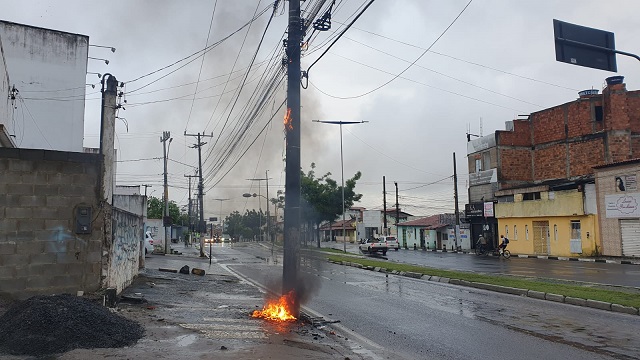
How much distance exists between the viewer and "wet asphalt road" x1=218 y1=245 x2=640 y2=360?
7.53 meters

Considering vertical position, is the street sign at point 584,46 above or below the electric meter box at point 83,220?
above

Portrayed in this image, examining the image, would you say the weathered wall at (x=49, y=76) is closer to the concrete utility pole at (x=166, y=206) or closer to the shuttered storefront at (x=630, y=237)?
the concrete utility pole at (x=166, y=206)

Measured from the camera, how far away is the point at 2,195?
994 cm

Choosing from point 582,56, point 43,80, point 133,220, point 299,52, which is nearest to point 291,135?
point 299,52

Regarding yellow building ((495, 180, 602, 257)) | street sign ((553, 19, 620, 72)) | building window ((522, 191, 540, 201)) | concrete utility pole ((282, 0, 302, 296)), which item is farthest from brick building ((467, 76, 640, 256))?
concrete utility pole ((282, 0, 302, 296))

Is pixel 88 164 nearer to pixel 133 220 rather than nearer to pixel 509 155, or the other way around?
pixel 133 220

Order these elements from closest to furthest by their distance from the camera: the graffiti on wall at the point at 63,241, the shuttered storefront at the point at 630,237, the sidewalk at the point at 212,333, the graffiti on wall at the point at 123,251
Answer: the sidewalk at the point at 212,333, the graffiti on wall at the point at 63,241, the graffiti on wall at the point at 123,251, the shuttered storefront at the point at 630,237

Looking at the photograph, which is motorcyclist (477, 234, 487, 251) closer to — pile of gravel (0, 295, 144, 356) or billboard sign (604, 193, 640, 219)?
billboard sign (604, 193, 640, 219)

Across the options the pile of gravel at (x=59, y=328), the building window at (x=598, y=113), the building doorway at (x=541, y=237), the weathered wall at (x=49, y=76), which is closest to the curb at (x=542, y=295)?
the pile of gravel at (x=59, y=328)

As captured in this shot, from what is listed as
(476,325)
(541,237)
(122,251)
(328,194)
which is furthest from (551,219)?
(122,251)

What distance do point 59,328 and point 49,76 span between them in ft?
96.4

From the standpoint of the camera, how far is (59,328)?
6.88 metres

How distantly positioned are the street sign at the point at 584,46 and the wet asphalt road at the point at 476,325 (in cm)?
580

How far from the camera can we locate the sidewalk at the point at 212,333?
681 cm
